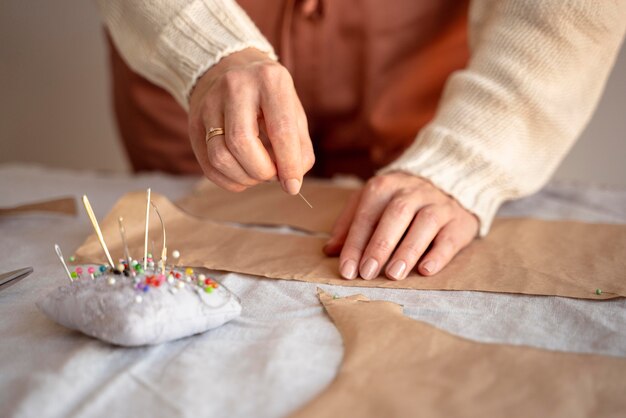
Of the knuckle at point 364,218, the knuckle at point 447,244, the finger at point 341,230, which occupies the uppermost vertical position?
the knuckle at point 447,244

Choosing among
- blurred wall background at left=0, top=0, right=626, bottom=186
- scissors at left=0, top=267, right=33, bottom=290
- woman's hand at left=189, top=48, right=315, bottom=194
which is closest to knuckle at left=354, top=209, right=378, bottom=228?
woman's hand at left=189, top=48, right=315, bottom=194

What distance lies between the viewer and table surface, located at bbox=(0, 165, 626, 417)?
0.48 meters

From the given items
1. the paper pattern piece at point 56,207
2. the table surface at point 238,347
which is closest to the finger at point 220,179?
the table surface at point 238,347

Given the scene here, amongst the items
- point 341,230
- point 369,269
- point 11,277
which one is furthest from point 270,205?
point 11,277

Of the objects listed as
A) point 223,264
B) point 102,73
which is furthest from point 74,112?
point 223,264

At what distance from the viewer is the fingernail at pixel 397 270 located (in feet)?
2.31

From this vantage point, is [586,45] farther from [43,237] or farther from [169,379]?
[43,237]

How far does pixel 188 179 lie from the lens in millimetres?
1201

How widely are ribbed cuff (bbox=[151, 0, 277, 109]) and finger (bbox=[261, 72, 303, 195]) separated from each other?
164 mm

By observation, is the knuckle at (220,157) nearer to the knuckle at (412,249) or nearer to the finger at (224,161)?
the finger at (224,161)

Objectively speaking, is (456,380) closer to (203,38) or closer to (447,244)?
(447,244)

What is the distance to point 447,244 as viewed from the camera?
754 millimetres

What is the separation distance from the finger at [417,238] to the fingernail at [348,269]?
39 mm

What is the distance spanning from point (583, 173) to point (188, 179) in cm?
106
